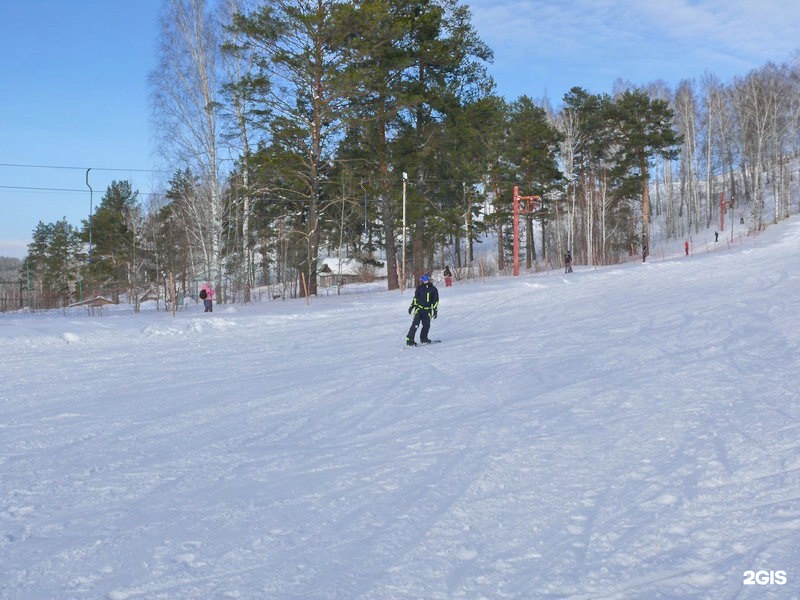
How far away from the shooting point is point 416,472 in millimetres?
5430

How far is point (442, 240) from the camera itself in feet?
137

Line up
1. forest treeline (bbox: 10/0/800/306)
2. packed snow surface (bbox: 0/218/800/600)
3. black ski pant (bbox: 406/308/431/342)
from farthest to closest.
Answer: forest treeline (bbox: 10/0/800/306) → black ski pant (bbox: 406/308/431/342) → packed snow surface (bbox: 0/218/800/600)

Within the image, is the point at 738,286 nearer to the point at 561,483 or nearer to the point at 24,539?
the point at 561,483

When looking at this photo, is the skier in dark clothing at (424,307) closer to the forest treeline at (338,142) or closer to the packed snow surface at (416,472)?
the packed snow surface at (416,472)

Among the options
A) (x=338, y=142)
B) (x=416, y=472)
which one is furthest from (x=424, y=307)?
(x=338, y=142)

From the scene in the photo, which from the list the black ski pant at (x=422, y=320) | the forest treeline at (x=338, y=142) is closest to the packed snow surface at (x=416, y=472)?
the black ski pant at (x=422, y=320)

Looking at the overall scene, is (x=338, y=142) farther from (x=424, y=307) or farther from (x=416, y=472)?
(x=416, y=472)

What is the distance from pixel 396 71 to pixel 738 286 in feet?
56.1

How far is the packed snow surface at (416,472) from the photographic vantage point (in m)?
3.66

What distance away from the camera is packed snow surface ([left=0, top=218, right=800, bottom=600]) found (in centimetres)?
366

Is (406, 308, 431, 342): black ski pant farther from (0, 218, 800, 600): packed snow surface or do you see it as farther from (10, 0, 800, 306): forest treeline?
(10, 0, 800, 306): forest treeline

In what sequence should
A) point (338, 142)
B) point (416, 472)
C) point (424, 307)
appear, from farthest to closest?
point (338, 142)
point (424, 307)
point (416, 472)

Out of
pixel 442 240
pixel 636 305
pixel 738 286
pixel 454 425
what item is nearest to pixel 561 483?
pixel 454 425

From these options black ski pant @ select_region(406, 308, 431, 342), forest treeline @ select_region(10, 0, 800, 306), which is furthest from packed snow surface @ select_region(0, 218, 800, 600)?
forest treeline @ select_region(10, 0, 800, 306)
